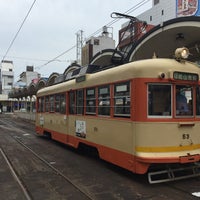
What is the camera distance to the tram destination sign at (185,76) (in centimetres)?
705

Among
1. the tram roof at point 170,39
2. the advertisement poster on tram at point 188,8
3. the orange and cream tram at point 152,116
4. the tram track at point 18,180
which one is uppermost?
the advertisement poster on tram at point 188,8

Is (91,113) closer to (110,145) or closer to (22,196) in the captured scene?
(110,145)

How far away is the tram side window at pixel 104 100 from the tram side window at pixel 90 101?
37 centimetres

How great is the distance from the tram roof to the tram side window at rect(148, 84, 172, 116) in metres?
4.89

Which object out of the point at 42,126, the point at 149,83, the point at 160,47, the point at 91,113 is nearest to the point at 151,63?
the point at 149,83

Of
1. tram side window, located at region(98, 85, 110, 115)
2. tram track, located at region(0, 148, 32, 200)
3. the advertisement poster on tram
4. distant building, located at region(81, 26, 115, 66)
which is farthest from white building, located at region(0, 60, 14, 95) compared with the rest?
tram side window, located at region(98, 85, 110, 115)

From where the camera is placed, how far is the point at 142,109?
688cm

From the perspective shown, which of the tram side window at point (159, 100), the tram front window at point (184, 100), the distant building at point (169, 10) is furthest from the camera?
the distant building at point (169, 10)

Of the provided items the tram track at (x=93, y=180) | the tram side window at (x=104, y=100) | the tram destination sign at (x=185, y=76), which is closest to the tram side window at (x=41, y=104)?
the tram track at (x=93, y=180)

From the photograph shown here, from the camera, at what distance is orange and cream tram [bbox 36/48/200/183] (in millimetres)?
6820

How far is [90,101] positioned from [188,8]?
150ft

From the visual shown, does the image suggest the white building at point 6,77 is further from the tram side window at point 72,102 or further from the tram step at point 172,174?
the tram step at point 172,174

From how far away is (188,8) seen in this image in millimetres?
50344

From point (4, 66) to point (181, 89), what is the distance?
4238 inches
